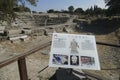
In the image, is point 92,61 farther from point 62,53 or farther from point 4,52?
point 4,52

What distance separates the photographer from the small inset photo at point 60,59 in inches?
128

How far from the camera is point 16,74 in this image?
7.31 metres

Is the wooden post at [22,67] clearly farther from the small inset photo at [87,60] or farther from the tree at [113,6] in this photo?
the tree at [113,6]

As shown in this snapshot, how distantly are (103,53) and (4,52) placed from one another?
16.1 ft

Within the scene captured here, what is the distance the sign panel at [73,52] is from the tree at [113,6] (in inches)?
825

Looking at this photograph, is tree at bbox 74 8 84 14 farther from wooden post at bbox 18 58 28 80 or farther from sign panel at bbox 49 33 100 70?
wooden post at bbox 18 58 28 80

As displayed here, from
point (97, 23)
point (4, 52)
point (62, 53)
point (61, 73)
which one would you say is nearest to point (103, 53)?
point (4, 52)

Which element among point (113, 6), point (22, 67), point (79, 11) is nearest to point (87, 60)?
point (22, 67)

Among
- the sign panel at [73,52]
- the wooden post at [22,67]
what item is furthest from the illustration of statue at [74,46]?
the wooden post at [22,67]

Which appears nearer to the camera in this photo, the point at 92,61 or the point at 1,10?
the point at 92,61

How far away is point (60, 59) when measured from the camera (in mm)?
3277

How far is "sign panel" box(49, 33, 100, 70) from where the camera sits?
324cm

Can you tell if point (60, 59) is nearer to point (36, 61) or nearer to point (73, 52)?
point (73, 52)

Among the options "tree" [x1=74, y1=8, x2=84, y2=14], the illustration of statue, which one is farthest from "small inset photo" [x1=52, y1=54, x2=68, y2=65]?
"tree" [x1=74, y1=8, x2=84, y2=14]
